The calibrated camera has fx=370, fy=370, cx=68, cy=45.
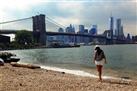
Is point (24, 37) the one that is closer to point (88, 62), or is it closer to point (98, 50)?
point (88, 62)

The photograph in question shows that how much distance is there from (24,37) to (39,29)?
49.9ft

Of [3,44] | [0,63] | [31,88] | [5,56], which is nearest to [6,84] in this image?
[31,88]

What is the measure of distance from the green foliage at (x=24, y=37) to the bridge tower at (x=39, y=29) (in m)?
5.42

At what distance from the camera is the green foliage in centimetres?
13540

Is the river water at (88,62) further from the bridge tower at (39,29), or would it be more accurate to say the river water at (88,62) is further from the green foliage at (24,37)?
the green foliage at (24,37)

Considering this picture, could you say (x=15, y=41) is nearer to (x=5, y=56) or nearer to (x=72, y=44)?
(x=72, y=44)

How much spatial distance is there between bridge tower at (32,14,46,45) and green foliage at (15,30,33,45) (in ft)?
17.8

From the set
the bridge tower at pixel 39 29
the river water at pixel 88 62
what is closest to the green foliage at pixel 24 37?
the bridge tower at pixel 39 29

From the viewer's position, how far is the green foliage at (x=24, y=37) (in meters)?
135

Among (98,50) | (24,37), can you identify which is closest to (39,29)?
(24,37)

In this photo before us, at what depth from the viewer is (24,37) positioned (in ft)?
446

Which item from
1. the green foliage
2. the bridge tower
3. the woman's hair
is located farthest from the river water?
the green foliage

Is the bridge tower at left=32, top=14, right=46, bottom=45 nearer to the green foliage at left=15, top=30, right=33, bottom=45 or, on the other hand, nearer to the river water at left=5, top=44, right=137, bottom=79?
the green foliage at left=15, top=30, right=33, bottom=45

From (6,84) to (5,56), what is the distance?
23.5 meters
